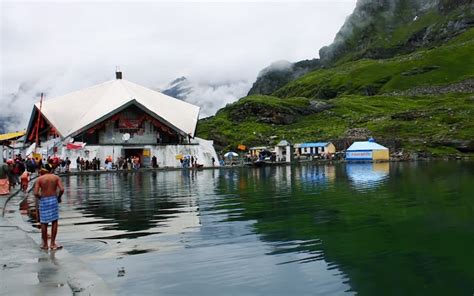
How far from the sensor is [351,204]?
1825cm

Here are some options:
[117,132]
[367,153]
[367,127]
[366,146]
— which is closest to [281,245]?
[117,132]

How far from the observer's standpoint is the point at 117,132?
59281 millimetres

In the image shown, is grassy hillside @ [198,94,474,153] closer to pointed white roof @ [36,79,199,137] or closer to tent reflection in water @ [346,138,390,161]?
tent reflection in water @ [346,138,390,161]

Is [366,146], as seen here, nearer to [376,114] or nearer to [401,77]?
[376,114]

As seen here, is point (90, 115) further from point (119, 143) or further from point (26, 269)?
point (26, 269)

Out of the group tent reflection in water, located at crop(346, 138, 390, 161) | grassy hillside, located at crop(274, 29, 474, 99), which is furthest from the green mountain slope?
tent reflection in water, located at crop(346, 138, 390, 161)

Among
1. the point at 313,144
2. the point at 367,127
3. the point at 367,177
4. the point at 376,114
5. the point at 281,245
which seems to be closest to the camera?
the point at 281,245

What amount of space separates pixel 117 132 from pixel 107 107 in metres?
3.49

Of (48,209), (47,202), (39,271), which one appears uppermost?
(47,202)

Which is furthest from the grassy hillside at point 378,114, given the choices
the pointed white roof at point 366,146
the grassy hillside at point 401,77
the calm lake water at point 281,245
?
the calm lake water at point 281,245

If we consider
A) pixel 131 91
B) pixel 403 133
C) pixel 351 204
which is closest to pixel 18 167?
pixel 351 204

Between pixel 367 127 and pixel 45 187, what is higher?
pixel 367 127

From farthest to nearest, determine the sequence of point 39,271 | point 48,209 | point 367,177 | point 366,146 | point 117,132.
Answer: point 366,146
point 117,132
point 367,177
point 48,209
point 39,271

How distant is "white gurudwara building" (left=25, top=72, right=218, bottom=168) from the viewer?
186 feet
